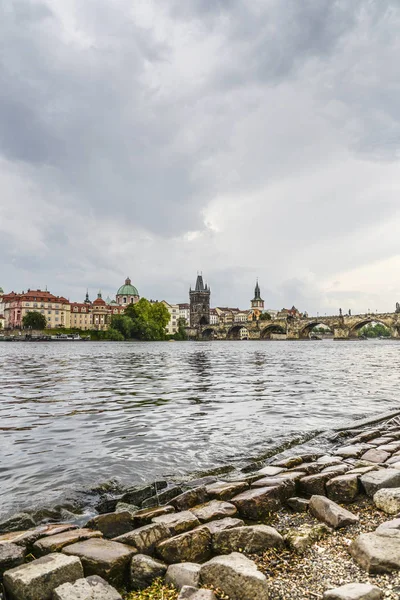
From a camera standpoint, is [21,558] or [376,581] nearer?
[376,581]

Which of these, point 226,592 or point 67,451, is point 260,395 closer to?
point 67,451

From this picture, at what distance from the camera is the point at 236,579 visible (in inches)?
134

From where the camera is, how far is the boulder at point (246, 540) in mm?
4184

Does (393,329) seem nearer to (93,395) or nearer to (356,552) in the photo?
(93,395)

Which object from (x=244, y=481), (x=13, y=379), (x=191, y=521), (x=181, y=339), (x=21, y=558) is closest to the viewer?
(x=21, y=558)

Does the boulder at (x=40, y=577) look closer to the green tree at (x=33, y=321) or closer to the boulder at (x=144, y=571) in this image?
the boulder at (x=144, y=571)

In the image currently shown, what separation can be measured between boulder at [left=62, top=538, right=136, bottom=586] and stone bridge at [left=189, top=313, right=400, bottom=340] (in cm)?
12947

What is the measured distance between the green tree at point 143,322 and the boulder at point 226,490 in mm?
108847

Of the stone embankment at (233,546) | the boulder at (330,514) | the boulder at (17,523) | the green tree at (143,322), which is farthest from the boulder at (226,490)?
the green tree at (143,322)

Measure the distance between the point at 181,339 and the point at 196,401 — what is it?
141493mm

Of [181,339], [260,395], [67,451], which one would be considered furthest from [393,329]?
[67,451]

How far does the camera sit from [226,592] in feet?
11.1

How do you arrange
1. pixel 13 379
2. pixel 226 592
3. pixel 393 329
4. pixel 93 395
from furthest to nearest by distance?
pixel 393 329, pixel 13 379, pixel 93 395, pixel 226 592

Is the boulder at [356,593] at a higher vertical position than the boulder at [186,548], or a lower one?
higher
